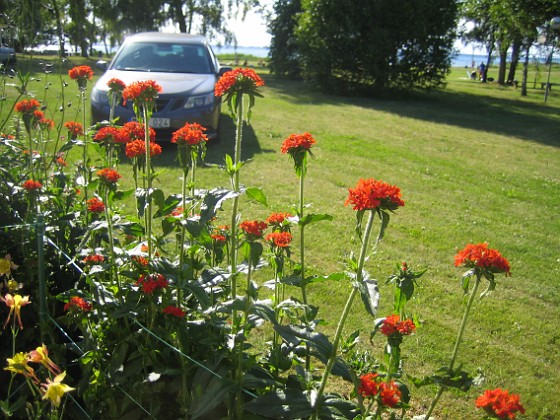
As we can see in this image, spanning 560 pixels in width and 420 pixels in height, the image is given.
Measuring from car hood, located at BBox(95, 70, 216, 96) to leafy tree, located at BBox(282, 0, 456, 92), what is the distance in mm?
8842

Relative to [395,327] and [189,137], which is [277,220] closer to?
[189,137]

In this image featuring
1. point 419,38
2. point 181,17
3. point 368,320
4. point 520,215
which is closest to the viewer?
point 368,320

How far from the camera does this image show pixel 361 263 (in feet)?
5.54

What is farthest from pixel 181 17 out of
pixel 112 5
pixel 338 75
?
pixel 338 75

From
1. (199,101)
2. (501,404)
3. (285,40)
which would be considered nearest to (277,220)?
(501,404)

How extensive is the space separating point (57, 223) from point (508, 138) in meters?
10.4

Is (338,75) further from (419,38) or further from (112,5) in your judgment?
(112,5)

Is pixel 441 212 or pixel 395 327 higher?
pixel 395 327

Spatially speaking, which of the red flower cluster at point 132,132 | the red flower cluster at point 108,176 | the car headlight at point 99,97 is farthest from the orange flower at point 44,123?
the car headlight at point 99,97

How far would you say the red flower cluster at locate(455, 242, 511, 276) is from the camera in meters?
1.68

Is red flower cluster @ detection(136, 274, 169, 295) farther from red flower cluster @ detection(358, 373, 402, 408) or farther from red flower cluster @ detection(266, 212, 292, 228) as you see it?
red flower cluster @ detection(358, 373, 402, 408)

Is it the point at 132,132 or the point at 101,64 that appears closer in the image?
the point at 132,132

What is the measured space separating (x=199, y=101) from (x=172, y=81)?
1.92 feet

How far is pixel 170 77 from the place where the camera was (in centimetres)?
786
